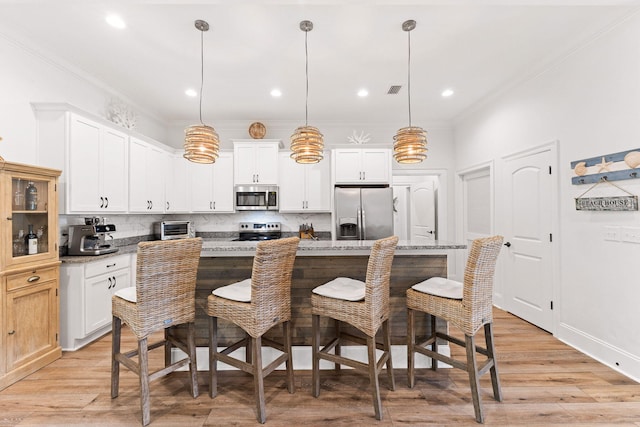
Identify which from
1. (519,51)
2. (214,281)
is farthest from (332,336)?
(519,51)

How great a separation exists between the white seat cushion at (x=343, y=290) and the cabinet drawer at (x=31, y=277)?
7.88ft

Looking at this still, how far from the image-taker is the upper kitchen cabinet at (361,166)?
15.5 ft

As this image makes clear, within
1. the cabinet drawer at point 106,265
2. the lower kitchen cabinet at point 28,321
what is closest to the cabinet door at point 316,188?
the cabinet drawer at point 106,265

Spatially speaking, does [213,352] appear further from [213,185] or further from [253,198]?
[213,185]

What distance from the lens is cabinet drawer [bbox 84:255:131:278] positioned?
3.00m

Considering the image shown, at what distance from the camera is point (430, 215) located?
532 cm

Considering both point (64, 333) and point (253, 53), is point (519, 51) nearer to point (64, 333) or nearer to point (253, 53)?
point (253, 53)

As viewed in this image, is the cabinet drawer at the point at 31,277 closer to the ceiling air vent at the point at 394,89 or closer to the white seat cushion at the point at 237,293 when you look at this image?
the white seat cushion at the point at 237,293

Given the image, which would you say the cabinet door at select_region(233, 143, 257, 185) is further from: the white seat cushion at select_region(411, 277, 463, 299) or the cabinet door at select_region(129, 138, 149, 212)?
the white seat cushion at select_region(411, 277, 463, 299)

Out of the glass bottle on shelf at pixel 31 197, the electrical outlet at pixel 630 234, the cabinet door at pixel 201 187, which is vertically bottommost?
the electrical outlet at pixel 630 234

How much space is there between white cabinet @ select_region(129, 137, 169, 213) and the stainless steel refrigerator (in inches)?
105

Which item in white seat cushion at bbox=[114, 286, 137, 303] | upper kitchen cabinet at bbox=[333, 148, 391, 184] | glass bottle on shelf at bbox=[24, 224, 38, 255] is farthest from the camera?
upper kitchen cabinet at bbox=[333, 148, 391, 184]

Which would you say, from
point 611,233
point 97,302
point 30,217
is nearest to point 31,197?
point 30,217

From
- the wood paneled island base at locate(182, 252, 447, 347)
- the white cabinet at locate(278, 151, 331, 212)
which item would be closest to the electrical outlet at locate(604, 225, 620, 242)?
the wood paneled island base at locate(182, 252, 447, 347)
